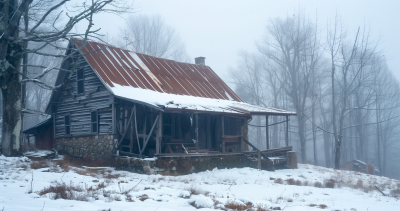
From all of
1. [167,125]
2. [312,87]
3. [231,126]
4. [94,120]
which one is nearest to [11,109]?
[94,120]

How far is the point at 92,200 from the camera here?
5.86 metres

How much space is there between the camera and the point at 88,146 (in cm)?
1634

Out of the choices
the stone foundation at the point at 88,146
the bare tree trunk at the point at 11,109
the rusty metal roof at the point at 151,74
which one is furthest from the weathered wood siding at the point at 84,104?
the bare tree trunk at the point at 11,109

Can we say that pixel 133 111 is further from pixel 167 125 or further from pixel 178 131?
pixel 178 131

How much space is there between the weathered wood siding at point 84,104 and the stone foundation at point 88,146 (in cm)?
31

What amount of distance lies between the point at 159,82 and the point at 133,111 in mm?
3806

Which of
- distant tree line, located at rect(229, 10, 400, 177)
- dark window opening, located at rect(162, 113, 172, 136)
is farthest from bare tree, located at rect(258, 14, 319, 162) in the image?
dark window opening, located at rect(162, 113, 172, 136)

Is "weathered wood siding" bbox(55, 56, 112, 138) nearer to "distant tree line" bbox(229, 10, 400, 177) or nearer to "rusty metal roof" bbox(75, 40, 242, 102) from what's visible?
"rusty metal roof" bbox(75, 40, 242, 102)

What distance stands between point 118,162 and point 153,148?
266cm

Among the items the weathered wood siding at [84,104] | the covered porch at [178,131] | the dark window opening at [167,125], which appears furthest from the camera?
the dark window opening at [167,125]

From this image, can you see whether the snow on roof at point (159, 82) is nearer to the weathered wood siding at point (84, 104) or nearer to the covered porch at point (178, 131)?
the covered porch at point (178, 131)

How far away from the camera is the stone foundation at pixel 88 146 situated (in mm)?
15284

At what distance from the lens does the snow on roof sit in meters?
14.9

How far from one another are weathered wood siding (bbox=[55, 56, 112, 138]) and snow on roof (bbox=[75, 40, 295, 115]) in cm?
76
